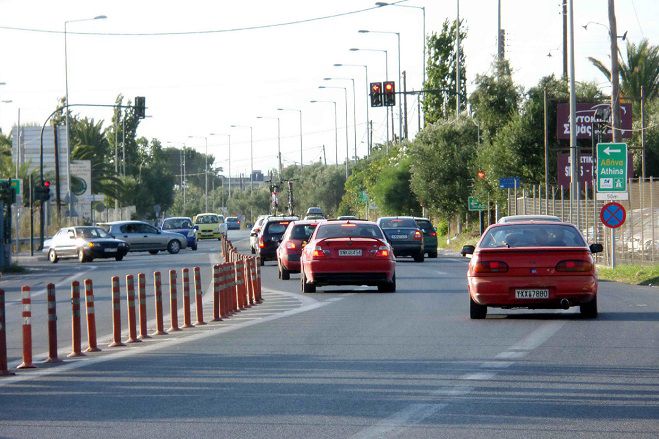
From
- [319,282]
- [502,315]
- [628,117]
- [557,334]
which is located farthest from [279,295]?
[628,117]

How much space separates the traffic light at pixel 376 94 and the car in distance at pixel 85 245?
43.0 ft

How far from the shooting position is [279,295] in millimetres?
27625

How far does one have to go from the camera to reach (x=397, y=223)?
45844 mm

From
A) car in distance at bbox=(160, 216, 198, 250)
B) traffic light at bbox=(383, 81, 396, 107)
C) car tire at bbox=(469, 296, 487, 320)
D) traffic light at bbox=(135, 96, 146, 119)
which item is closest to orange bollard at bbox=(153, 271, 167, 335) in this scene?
car tire at bbox=(469, 296, 487, 320)

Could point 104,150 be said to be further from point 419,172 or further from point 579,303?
point 579,303

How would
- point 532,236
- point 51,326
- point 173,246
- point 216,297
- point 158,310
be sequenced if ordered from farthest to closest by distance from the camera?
point 173,246 < point 216,297 < point 532,236 < point 158,310 < point 51,326

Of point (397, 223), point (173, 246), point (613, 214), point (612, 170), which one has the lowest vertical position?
point (173, 246)

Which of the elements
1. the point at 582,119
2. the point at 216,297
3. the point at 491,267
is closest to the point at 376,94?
the point at 582,119

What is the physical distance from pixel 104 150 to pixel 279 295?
84183mm

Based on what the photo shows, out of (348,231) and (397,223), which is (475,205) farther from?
(348,231)

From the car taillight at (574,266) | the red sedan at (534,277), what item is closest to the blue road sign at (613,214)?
the red sedan at (534,277)

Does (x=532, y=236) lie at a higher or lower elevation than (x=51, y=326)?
higher

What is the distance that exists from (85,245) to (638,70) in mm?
31558

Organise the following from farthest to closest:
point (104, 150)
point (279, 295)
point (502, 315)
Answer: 1. point (104, 150)
2. point (279, 295)
3. point (502, 315)
